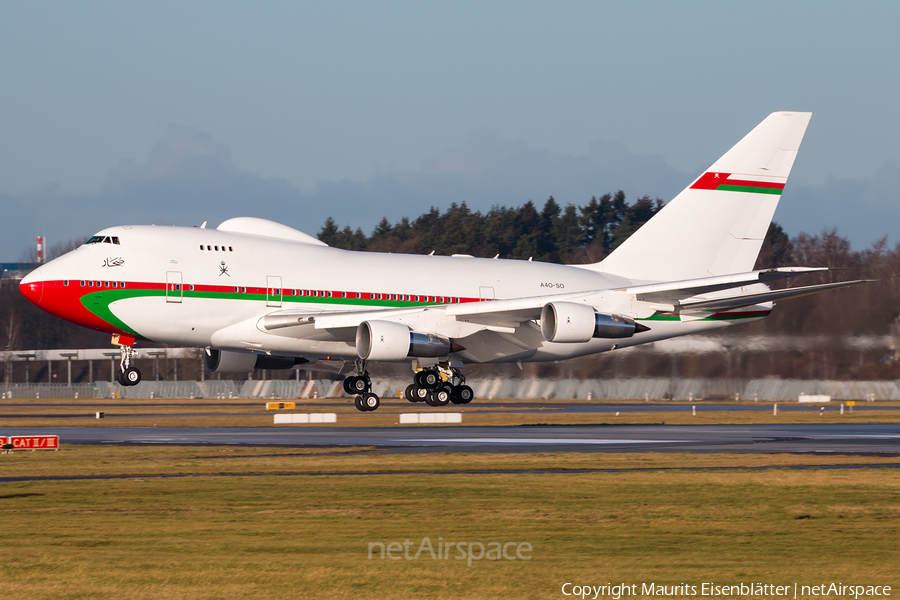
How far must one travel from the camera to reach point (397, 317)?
38688 mm

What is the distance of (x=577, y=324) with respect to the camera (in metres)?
37.9

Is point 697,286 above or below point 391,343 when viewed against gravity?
above

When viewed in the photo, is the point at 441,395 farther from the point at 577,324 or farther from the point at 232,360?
the point at 232,360

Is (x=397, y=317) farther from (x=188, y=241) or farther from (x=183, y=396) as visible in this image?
(x=183, y=396)

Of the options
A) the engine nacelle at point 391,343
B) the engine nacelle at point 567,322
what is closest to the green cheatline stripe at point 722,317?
the engine nacelle at point 567,322

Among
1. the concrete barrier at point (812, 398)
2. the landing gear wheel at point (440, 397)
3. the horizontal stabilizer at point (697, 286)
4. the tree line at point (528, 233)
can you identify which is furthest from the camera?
the tree line at point (528, 233)

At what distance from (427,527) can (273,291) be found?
23713mm

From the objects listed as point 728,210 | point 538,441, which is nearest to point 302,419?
point 538,441

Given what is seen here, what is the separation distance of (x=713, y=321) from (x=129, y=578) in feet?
118

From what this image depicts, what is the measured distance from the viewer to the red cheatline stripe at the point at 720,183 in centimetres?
4444

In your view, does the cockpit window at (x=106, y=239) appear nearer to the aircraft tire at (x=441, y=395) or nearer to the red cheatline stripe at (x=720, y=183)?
the aircraft tire at (x=441, y=395)

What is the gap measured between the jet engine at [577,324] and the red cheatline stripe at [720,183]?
28.8 feet

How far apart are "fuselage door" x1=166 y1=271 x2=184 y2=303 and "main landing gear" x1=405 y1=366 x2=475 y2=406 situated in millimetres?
10196

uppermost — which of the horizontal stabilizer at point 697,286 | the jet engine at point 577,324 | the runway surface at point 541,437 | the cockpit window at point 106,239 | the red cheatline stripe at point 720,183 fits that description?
the red cheatline stripe at point 720,183
